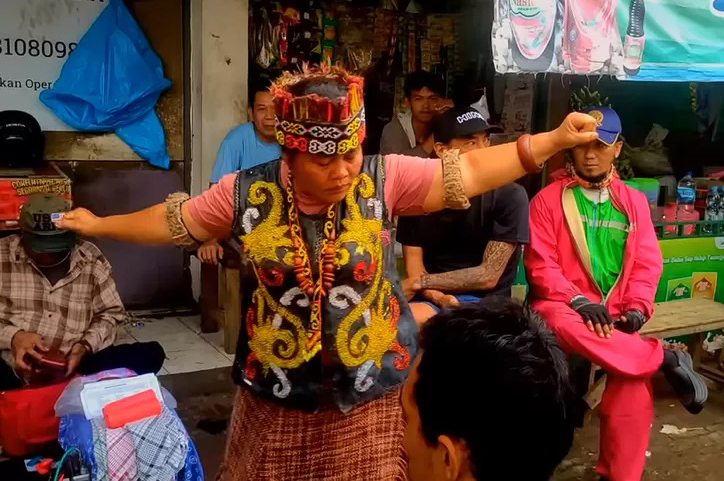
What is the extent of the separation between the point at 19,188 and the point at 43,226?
142cm

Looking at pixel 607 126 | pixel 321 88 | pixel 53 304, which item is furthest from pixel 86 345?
pixel 607 126

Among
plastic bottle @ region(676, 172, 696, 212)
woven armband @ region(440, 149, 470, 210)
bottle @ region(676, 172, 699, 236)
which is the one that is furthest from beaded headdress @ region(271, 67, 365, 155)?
plastic bottle @ region(676, 172, 696, 212)

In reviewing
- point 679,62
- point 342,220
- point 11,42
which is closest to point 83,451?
point 342,220

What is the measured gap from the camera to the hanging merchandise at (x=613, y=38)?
380cm

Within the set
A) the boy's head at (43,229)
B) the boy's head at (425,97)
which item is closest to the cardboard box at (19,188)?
the boy's head at (43,229)

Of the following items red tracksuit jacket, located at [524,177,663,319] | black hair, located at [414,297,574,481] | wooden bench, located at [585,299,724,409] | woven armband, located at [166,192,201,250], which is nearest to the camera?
black hair, located at [414,297,574,481]

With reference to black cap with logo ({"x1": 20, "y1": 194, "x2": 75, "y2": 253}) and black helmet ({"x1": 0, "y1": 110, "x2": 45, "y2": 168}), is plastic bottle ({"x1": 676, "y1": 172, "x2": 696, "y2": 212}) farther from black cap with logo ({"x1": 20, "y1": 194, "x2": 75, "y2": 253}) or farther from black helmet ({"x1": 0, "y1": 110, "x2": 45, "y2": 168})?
black helmet ({"x1": 0, "y1": 110, "x2": 45, "y2": 168})

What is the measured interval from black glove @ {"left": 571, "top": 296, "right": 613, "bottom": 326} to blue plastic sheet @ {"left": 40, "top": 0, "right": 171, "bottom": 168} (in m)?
3.35

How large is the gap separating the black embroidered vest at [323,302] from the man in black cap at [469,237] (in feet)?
4.13

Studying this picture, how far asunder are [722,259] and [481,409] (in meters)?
4.89

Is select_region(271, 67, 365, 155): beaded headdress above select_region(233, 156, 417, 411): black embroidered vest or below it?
above

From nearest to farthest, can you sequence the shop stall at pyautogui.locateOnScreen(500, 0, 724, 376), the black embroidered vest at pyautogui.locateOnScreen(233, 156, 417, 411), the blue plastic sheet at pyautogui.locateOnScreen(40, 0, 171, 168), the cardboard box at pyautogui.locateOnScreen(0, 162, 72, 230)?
the black embroidered vest at pyautogui.locateOnScreen(233, 156, 417, 411) → the shop stall at pyautogui.locateOnScreen(500, 0, 724, 376) → the cardboard box at pyautogui.locateOnScreen(0, 162, 72, 230) → the blue plastic sheet at pyautogui.locateOnScreen(40, 0, 171, 168)

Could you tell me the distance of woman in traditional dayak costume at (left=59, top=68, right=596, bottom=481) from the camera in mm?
2240

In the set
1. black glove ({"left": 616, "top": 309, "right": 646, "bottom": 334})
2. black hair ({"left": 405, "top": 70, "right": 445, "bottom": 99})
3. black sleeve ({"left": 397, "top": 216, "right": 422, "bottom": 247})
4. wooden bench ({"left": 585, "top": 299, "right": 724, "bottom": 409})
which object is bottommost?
wooden bench ({"left": 585, "top": 299, "right": 724, "bottom": 409})
